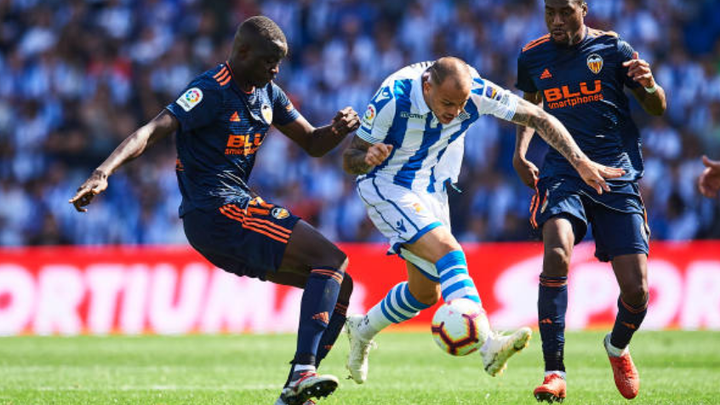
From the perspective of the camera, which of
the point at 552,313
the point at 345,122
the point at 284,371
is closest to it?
the point at 552,313

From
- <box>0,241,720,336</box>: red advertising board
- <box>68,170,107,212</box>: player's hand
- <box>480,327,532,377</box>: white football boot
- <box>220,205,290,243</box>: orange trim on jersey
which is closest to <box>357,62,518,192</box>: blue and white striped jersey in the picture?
Answer: <box>220,205,290,243</box>: orange trim on jersey

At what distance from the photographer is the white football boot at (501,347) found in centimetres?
638

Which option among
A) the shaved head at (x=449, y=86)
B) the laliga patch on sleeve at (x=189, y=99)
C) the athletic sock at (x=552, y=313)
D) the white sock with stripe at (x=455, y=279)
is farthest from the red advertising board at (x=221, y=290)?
the laliga patch on sleeve at (x=189, y=99)

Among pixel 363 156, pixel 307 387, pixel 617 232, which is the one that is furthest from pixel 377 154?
pixel 617 232

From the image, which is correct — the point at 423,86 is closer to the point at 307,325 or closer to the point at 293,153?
the point at 307,325

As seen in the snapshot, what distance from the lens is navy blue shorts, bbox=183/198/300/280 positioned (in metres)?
6.85

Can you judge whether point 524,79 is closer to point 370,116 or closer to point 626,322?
point 370,116

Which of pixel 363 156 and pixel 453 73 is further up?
pixel 453 73

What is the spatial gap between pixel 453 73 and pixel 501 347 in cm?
178

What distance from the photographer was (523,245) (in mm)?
15734

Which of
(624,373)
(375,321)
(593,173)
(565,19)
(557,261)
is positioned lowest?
(624,373)

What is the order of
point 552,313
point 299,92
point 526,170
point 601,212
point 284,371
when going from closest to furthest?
point 552,313
point 601,212
point 526,170
point 284,371
point 299,92

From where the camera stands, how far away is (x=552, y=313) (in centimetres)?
A: 748

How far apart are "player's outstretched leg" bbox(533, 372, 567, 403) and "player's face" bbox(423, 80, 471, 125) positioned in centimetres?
188
